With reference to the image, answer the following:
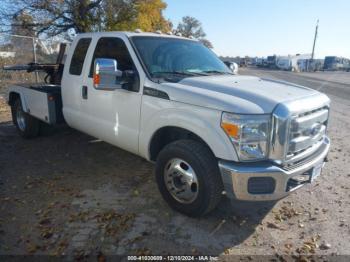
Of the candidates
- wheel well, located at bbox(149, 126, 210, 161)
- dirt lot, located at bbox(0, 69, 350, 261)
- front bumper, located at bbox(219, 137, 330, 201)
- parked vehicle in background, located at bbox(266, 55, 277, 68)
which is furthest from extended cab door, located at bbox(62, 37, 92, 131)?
parked vehicle in background, located at bbox(266, 55, 277, 68)

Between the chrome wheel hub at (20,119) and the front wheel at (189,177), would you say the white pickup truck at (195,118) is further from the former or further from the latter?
the chrome wheel hub at (20,119)

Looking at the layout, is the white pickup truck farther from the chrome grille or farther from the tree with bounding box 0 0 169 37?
the tree with bounding box 0 0 169 37

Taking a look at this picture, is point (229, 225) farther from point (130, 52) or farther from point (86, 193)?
point (130, 52)

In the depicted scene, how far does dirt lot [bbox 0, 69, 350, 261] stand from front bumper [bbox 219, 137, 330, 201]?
0.49m

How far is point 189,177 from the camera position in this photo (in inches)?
140

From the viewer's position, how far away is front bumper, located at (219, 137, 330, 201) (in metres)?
3.05

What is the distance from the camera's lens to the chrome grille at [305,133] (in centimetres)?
320

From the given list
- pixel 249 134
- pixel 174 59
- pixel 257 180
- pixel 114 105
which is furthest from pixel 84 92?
pixel 257 180

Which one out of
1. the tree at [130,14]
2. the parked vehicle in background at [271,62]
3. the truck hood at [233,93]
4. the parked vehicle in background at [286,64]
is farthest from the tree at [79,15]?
the parked vehicle in background at [271,62]

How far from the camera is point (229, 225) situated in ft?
11.9

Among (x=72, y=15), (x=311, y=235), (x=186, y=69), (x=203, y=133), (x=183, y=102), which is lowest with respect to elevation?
(x=311, y=235)

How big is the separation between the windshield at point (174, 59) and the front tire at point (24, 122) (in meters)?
3.39

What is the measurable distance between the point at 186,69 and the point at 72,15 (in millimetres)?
17458

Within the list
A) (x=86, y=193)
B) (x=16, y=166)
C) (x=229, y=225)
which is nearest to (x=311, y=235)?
(x=229, y=225)
